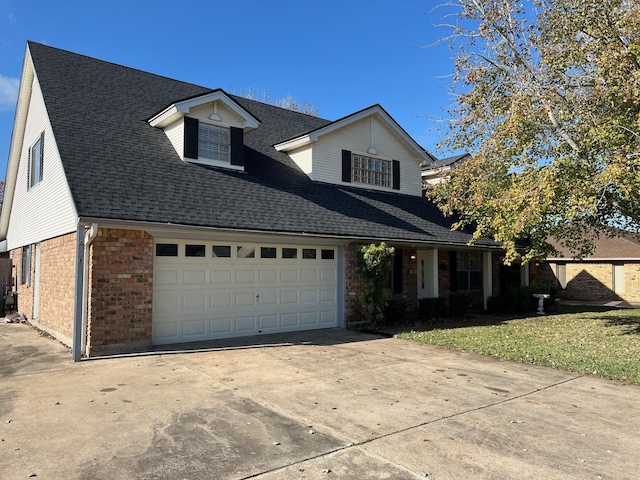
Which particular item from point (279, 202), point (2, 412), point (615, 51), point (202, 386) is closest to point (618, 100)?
point (615, 51)

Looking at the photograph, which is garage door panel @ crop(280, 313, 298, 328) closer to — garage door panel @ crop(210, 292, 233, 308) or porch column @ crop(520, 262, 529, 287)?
garage door panel @ crop(210, 292, 233, 308)

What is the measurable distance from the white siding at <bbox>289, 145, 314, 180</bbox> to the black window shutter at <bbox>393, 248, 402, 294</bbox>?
3.68 m

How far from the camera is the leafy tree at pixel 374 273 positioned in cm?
1228

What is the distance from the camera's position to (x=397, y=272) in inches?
574

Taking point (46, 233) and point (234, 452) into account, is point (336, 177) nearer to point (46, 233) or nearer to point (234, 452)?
point (46, 233)

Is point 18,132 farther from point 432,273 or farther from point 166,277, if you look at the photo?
point 432,273

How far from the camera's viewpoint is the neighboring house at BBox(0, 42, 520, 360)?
9.16 metres

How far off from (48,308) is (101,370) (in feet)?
17.5

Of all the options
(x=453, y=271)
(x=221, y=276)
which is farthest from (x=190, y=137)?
(x=453, y=271)

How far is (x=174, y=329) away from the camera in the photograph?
32.7ft

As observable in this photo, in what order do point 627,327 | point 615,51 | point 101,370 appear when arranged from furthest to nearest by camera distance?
point 627,327 → point 615,51 → point 101,370

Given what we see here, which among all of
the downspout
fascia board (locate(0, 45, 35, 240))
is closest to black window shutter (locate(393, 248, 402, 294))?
the downspout

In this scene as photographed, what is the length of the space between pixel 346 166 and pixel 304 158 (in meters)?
1.48

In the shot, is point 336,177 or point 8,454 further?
point 336,177
